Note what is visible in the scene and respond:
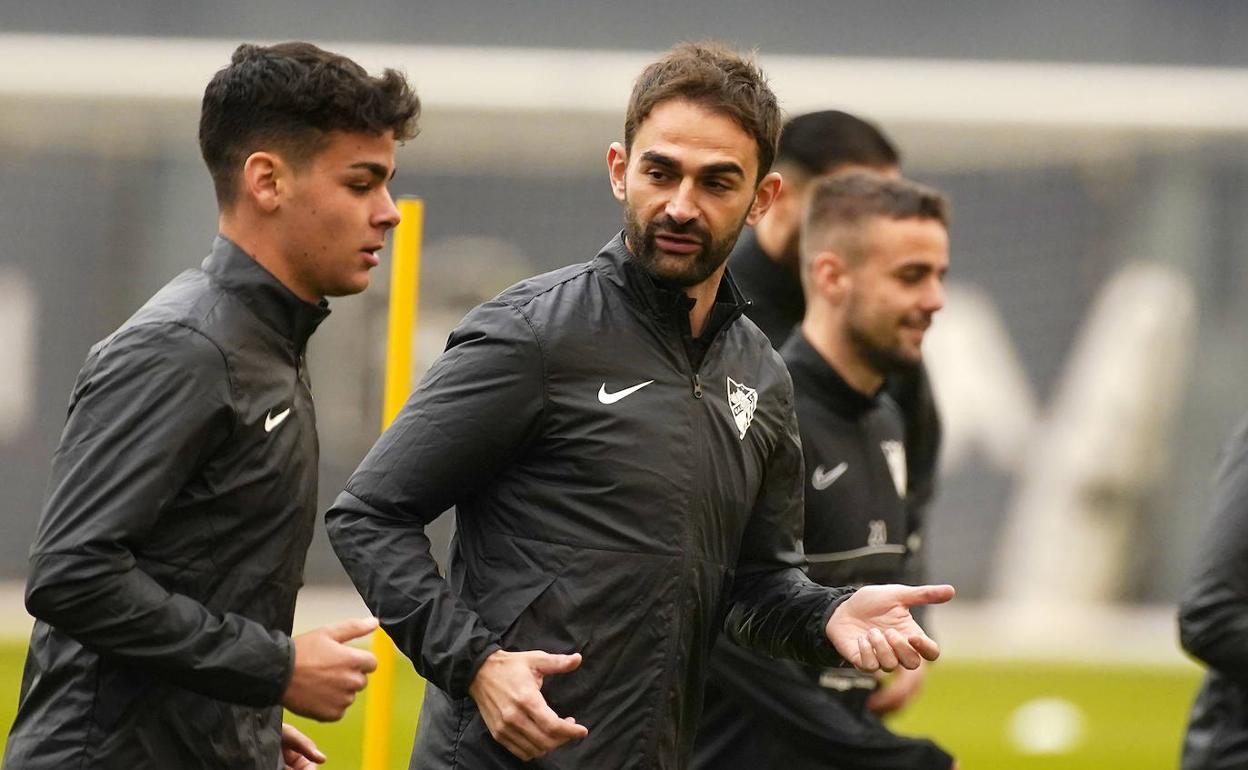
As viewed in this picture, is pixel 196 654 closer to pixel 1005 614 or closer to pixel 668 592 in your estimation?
pixel 668 592

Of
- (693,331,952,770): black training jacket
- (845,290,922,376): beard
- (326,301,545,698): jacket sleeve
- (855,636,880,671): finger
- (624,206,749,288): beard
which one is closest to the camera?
(326,301,545,698): jacket sleeve

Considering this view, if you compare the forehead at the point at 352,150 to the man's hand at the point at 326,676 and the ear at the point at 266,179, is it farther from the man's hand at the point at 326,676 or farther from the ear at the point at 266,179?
the man's hand at the point at 326,676

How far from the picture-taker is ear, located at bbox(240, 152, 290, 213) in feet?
10.0

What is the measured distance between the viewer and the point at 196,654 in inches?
107

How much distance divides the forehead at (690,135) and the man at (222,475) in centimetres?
43

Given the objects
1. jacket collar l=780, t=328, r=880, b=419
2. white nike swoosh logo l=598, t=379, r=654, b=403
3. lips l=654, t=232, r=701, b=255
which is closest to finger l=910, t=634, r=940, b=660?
white nike swoosh logo l=598, t=379, r=654, b=403

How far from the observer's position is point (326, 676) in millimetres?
2787

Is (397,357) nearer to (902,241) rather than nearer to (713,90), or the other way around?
(713,90)

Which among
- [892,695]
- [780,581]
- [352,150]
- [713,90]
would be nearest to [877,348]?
[892,695]

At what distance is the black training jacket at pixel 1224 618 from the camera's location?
13.1 ft

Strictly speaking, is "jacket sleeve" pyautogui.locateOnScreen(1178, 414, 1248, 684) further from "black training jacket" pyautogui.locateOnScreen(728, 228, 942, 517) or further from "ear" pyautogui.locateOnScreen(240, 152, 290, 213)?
"ear" pyautogui.locateOnScreen(240, 152, 290, 213)

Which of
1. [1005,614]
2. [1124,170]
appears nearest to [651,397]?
[1005,614]

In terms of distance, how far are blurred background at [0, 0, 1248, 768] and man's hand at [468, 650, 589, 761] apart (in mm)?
7840

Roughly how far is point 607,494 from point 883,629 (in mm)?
462
